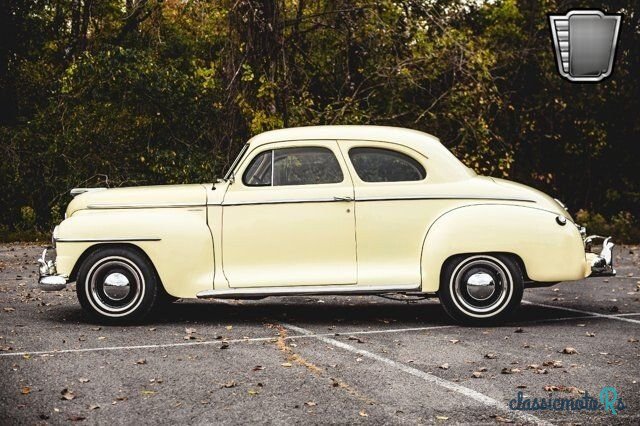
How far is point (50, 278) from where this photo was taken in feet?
30.7

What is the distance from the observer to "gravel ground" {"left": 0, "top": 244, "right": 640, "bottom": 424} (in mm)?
6051

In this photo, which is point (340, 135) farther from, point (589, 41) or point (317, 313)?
point (589, 41)

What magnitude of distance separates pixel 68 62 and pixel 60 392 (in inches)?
719

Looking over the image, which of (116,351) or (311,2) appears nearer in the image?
(116,351)

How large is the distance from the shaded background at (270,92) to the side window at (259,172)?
1006 centimetres

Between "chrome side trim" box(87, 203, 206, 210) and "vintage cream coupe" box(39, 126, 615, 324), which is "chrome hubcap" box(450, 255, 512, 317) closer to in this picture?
"vintage cream coupe" box(39, 126, 615, 324)


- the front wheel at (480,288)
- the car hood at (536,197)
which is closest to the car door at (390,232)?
the front wheel at (480,288)

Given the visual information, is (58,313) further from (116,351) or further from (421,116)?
(421,116)

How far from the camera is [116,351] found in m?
8.07

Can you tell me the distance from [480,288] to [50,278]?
411 cm

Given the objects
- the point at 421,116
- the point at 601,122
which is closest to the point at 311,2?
the point at 421,116

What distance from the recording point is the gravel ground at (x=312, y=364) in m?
6.05
